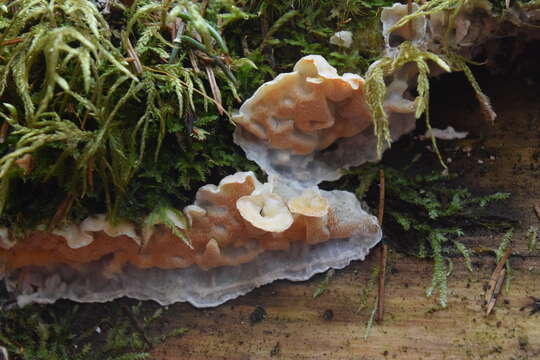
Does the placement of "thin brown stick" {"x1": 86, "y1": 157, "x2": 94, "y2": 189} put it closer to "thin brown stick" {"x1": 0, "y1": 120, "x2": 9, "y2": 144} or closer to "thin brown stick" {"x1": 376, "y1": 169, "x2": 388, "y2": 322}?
"thin brown stick" {"x1": 0, "y1": 120, "x2": 9, "y2": 144}

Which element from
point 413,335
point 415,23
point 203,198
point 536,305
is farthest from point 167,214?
point 536,305

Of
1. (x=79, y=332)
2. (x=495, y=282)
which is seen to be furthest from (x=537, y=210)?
(x=79, y=332)

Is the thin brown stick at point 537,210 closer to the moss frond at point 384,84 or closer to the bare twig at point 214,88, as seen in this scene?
the moss frond at point 384,84

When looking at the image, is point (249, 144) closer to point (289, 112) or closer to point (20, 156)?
point (289, 112)

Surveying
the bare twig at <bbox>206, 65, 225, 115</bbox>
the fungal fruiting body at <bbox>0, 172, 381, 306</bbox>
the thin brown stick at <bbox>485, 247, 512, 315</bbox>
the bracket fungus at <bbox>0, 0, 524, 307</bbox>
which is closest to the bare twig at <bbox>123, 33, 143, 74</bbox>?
the bare twig at <bbox>206, 65, 225, 115</bbox>

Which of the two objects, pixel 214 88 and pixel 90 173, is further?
pixel 214 88

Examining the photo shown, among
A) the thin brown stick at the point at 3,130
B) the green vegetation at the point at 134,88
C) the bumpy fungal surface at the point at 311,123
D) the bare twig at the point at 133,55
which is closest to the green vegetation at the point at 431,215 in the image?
the bumpy fungal surface at the point at 311,123

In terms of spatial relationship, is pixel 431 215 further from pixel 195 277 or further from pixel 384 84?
pixel 195 277
